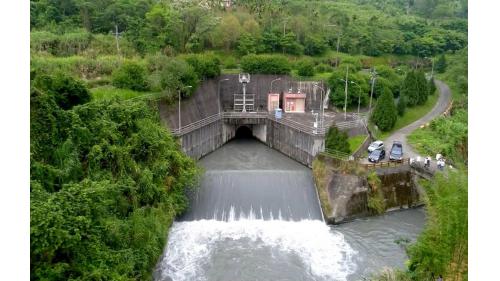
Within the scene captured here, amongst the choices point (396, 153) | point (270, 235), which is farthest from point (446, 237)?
point (396, 153)

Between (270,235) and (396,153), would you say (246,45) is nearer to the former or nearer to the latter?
(396,153)

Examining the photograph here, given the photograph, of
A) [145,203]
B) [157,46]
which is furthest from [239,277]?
[157,46]

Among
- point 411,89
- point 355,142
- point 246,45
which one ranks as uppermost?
point 246,45

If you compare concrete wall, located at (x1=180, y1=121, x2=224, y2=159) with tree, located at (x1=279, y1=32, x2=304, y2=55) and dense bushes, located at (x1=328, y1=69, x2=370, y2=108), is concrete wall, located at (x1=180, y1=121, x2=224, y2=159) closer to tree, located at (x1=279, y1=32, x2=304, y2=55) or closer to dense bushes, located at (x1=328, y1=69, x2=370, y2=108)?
dense bushes, located at (x1=328, y1=69, x2=370, y2=108)

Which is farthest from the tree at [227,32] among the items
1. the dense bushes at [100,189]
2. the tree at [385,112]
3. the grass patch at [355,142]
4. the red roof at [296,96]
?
the dense bushes at [100,189]

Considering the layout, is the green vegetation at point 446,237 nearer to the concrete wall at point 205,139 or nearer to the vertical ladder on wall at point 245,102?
the concrete wall at point 205,139
